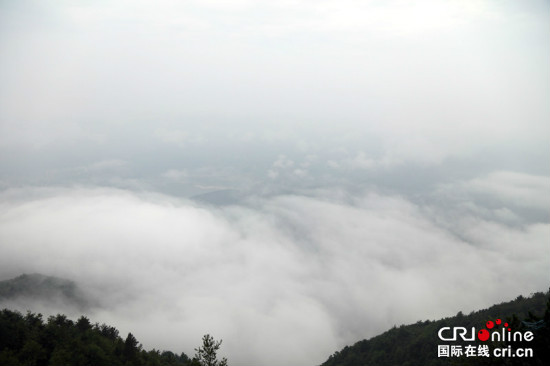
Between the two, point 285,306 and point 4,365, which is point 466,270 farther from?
point 4,365

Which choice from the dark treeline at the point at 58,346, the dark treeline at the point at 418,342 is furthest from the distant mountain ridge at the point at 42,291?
the dark treeline at the point at 418,342

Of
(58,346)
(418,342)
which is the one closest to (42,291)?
(58,346)

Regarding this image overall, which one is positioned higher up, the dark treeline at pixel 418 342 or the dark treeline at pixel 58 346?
the dark treeline at pixel 418 342

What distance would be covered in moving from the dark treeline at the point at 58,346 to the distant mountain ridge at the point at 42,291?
70.3 metres

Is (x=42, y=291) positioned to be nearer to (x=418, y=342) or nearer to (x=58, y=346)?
(x=58, y=346)

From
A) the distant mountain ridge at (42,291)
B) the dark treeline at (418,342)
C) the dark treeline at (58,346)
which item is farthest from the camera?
the distant mountain ridge at (42,291)

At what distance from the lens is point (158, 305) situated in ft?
459

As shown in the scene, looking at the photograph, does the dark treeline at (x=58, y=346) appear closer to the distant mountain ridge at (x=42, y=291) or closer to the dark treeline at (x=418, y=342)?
the dark treeline at (x=418, y=342)

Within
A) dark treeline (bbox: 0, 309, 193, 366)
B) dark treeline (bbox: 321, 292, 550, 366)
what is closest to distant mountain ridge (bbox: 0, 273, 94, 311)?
dark treeline (bbox: 0, 309, 193, 366)

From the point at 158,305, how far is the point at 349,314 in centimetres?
7649

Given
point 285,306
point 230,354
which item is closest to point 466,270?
point 285,306

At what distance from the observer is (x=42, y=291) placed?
334 ft

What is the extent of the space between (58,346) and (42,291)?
8353 centimetres

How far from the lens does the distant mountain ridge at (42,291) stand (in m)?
97.2
